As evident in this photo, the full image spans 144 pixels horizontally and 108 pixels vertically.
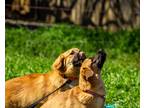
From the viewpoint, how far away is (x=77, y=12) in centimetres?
1544

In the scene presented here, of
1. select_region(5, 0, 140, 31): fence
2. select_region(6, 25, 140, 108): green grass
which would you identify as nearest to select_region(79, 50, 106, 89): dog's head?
select_region(6, 25, 140, 108): green grass

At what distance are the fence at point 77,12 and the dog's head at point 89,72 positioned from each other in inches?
355

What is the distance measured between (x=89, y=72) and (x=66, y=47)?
21.7 ft

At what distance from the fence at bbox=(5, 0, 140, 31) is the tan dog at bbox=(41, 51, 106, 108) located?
9050 millimetres

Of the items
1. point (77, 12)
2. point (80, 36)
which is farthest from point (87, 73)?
point (77, 12)

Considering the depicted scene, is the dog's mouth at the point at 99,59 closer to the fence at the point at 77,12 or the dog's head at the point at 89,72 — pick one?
the dog's head at the point at 89,72

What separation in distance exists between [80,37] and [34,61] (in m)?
3.76

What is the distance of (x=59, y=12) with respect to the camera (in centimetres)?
1548

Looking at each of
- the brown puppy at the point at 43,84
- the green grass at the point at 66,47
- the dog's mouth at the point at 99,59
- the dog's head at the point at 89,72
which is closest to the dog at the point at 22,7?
the green grass at the point at 66,47

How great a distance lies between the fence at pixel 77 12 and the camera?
1520cm

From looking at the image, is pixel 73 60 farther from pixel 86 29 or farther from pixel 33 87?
pixel 86 29

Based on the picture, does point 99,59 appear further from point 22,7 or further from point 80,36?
point 22,7

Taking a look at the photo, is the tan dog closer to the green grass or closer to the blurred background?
the blurred background
